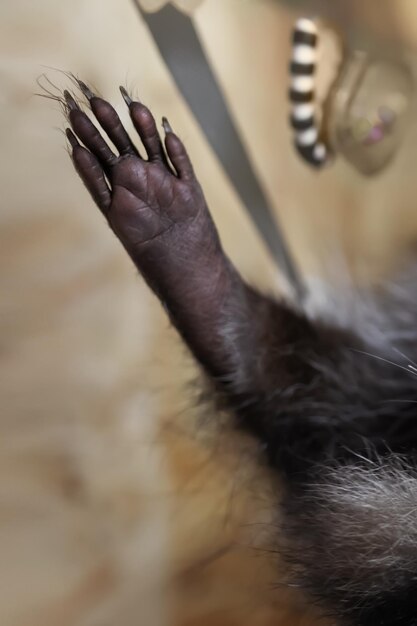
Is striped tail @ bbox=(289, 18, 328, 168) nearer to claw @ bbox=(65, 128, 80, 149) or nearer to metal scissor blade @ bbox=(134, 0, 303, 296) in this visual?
metal scissor blade @ bbox=(134, 0, 303, 296)

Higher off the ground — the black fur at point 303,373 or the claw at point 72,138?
the claw at point 72,138

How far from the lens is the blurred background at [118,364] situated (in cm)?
84

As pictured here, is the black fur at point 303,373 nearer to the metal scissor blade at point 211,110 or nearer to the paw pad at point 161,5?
the metal scissor blade at point 211,110

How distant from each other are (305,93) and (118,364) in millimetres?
413

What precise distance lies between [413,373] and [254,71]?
17.0 inches

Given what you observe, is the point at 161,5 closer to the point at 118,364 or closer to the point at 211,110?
the point at 211,110

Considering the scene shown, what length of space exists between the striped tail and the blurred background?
16mm

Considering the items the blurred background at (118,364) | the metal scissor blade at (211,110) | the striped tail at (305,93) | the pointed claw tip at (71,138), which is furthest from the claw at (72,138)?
the striped tail at (305,93)

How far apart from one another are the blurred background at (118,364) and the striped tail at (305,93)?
0.6 inches

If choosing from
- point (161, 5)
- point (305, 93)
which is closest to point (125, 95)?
point (161, 5)

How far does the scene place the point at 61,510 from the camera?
33.6 inches

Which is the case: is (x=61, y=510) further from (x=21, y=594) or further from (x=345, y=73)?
(x=345, y=73)

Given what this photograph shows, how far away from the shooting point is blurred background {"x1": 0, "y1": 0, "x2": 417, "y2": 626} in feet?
2.75

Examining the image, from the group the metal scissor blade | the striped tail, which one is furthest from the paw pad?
the striped tail
